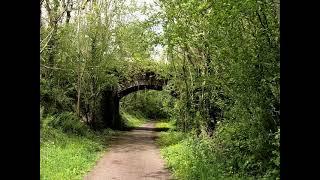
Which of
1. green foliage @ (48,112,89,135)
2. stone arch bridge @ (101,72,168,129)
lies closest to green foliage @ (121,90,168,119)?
stone arch bridge @ (101,72,168,129)

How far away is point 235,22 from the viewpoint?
37.0 feet

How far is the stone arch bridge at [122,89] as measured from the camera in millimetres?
32562

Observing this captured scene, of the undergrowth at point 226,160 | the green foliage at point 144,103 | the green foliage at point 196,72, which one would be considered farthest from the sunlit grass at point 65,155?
the green foliage at point 144,103

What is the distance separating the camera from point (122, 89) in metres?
33.8

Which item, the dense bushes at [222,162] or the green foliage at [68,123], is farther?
the green foliage at [68,123]

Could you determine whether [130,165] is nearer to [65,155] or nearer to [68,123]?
[65,155]

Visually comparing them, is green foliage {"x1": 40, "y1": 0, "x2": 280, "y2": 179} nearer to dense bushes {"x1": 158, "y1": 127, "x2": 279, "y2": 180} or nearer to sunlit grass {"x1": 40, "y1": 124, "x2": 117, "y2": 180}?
dense bushes {"x1": 158, "y1": 127, "x2": 279, "y2": 180}

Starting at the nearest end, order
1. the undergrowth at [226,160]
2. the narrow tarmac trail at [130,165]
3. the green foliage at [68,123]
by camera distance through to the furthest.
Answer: the undergrowth at [226,160] → the narrow tarmac trail at [130,165] → the green foliage at [68,123]

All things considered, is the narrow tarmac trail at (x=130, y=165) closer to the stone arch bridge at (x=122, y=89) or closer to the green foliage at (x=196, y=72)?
the green foliage at (x=196, y=72)

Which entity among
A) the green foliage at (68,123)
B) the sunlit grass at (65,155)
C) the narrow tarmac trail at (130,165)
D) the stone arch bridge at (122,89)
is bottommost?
the narrow tarmac trail at (130,165)

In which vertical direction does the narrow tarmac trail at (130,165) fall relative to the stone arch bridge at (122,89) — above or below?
below
